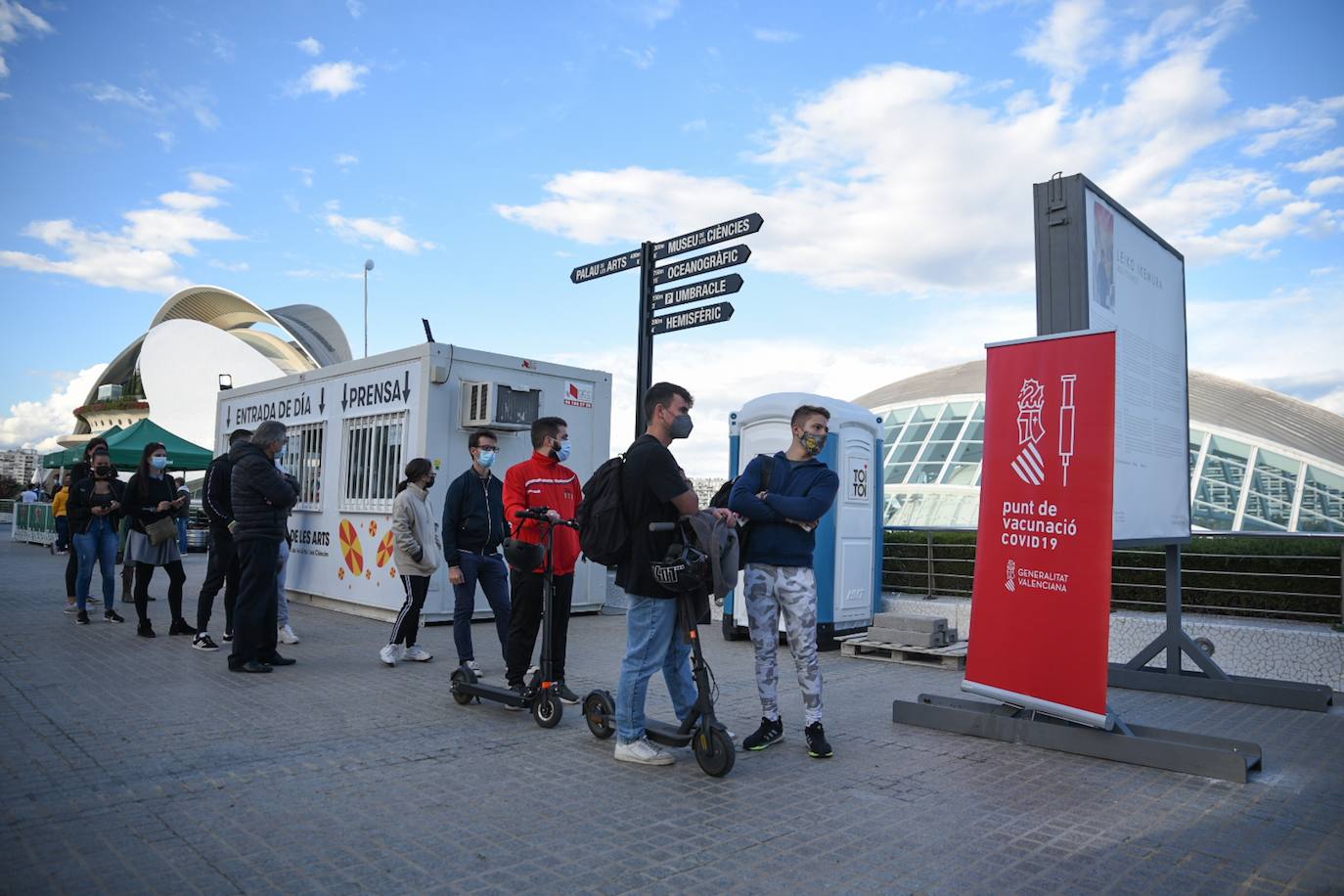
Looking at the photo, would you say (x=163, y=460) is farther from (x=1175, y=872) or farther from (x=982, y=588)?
(x=1175, y=872)

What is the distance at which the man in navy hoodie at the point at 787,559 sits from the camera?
16.9 ft

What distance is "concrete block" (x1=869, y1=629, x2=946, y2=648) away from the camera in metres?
8.91

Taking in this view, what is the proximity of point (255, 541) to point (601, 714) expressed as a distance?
3835mm

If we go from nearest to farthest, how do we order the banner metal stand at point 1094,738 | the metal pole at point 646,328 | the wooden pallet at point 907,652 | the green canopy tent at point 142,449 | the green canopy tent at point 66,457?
the banner metal stand at point 1094,738 < the wooden pallet at point 907,652 < the metal pole at point 646,328 < the green canopy tent at point 142,449 < the green canopy tent at point 66,457

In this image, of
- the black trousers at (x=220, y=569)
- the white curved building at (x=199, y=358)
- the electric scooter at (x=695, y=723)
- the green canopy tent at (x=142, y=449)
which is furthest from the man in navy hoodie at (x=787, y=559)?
the white curved building at (x=199, y=358)

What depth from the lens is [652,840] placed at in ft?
12.4

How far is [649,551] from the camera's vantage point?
4.82 metres

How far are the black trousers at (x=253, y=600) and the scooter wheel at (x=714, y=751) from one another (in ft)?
15.0

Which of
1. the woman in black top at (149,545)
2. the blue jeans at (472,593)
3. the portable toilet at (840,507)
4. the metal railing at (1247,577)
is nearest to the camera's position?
the blue jeans at (472,593)

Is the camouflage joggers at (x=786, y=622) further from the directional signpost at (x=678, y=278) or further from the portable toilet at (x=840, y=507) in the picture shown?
the directional signpost at (x=678, y=278)

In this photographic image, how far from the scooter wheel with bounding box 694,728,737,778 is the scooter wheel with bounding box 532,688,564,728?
1291 mm

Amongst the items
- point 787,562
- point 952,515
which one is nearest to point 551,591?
point 787,562

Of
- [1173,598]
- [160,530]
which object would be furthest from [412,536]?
[1173,598]

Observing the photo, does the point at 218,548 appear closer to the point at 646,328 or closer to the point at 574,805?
the point at 646,328
